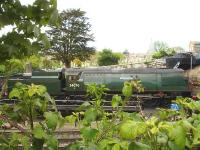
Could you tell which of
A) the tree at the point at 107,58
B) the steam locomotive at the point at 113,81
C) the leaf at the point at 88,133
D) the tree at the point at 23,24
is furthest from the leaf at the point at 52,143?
the tree at the point at 107,58

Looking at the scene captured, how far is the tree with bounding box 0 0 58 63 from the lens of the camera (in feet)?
6.93

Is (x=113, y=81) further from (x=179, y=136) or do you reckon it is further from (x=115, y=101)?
(x=179, y=136)

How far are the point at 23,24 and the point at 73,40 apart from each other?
2398 inches

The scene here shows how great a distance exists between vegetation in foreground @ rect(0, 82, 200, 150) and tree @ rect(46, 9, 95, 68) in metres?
58.4

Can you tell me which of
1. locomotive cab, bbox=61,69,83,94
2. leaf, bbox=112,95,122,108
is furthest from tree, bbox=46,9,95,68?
leaf, bbox=112,95,122,108

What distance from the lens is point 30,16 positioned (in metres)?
2.16

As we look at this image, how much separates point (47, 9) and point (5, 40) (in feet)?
0.98

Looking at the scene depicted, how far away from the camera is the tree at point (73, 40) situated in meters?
61.6

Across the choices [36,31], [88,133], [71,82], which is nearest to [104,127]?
[88,133]

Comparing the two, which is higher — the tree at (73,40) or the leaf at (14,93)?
the tree at (73,40)

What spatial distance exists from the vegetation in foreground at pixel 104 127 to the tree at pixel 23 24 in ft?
0.83

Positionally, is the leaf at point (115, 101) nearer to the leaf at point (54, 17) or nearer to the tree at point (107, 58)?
the leaf at point (54, 17)

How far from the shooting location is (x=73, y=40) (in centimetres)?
6275

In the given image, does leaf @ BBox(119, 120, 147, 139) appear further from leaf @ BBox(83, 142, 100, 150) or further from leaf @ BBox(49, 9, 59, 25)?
Result: leaf @ BBox(49, 9, 59, 25)
